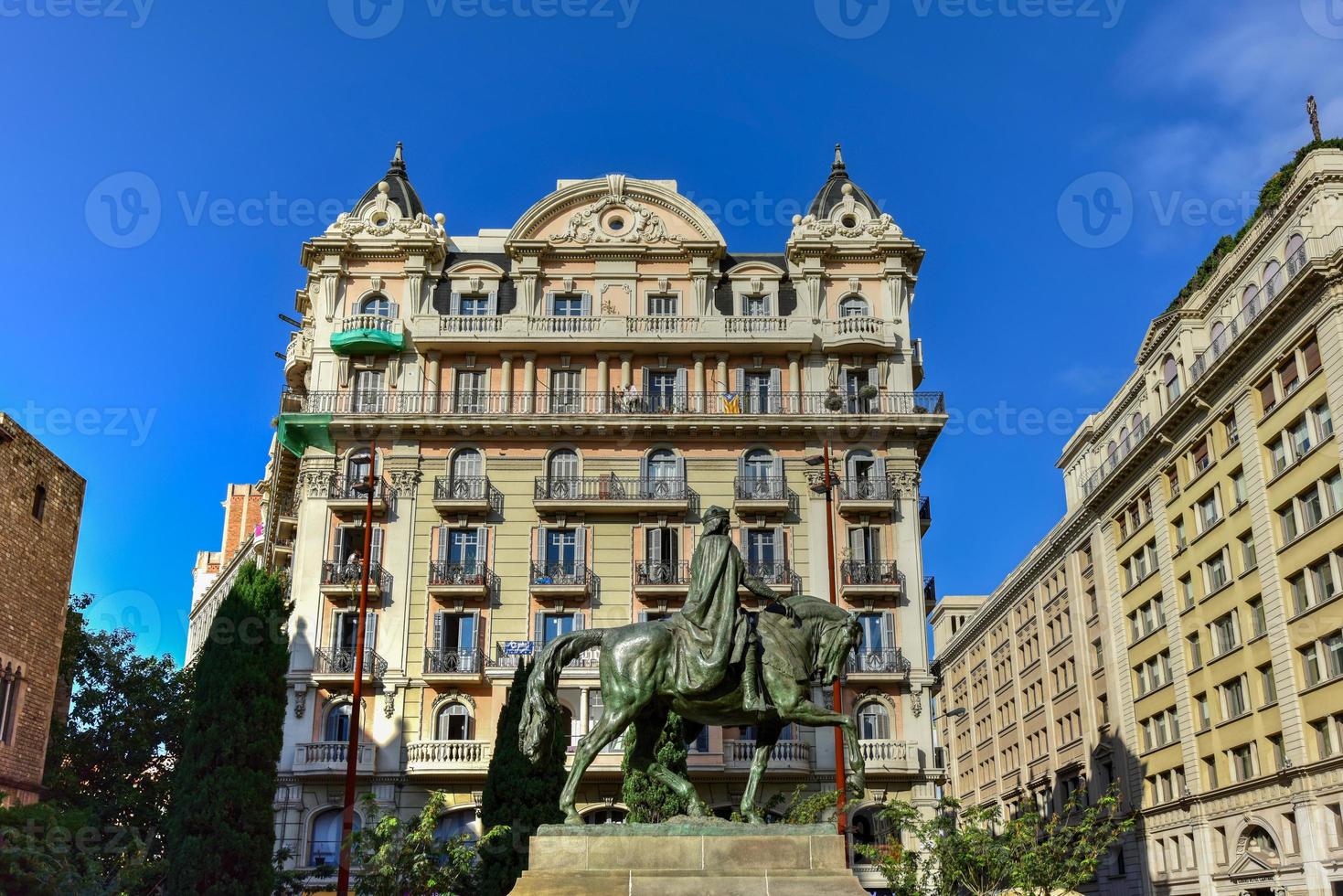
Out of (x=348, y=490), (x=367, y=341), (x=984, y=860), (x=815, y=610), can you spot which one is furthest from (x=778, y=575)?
(x=815, y=610)

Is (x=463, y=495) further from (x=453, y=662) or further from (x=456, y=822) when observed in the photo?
(x=456, y=822)

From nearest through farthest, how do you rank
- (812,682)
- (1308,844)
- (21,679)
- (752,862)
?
1. (752,862)
2. (812,682)
3. (21,679)
4. (1308,844)

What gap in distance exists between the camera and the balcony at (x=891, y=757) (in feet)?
144

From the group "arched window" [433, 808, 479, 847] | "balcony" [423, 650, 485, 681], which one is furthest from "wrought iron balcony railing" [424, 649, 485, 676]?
"arched window" [433, 808, 479, 847]

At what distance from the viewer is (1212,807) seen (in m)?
51.5

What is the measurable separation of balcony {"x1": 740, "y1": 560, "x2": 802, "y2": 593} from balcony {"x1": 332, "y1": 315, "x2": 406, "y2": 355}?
15584 mm

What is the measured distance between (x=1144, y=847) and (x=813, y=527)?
25.4 meters

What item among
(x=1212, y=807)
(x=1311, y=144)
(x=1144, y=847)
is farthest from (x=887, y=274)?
(x=1144, y=847)

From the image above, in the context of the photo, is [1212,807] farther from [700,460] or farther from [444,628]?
[444,628]

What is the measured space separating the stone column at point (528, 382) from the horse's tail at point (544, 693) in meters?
33.1

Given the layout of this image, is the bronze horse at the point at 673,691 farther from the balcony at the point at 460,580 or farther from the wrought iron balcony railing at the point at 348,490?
the wrought iron balcony railing at the point at 348,490

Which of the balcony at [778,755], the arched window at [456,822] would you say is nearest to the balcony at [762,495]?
the balcony at [778,755]

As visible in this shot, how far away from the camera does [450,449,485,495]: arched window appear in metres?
48.3

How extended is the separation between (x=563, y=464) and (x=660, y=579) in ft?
19.3
